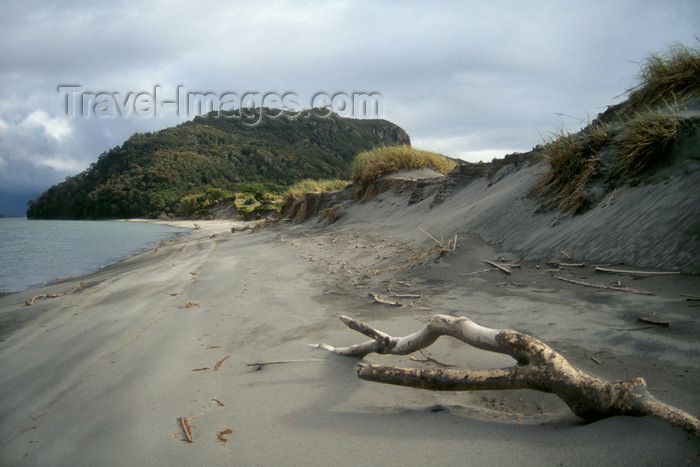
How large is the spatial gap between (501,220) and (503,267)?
1.48m

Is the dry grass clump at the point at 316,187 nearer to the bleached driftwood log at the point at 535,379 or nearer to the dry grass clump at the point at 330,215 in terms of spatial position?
the dry grass clump at the point at 330,215

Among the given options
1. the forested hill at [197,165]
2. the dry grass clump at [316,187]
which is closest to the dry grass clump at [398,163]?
the dry grass clump at [316,187]

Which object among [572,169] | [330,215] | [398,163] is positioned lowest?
[330,215]

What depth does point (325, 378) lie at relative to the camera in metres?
2.19

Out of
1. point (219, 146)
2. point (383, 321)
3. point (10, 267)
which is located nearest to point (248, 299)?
point (383, 321)

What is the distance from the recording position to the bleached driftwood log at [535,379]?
1.28 meters

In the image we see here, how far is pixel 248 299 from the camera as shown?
14.3 feet

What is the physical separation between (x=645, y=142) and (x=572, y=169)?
0.99 metres

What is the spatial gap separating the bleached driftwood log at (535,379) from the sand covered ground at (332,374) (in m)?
0.05

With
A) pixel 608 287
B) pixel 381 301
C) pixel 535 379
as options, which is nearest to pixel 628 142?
pixel 608 287

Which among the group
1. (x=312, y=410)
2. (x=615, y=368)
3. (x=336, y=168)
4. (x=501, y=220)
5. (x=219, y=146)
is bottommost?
(x=312, y=410)

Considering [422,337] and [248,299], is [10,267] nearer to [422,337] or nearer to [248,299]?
[248,299]

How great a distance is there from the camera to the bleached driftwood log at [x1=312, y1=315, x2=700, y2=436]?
4.19 ft

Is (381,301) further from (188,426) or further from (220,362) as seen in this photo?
(188,426)
